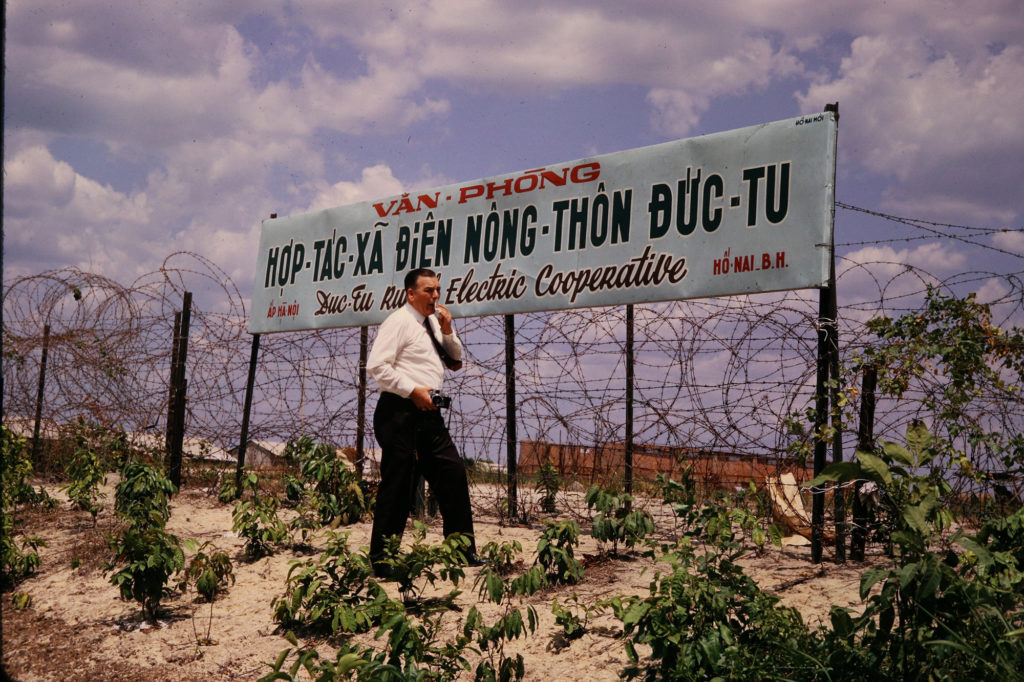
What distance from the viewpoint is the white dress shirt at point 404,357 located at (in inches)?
212

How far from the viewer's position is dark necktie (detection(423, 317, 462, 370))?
5742 mm

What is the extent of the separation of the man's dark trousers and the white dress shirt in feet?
0.51

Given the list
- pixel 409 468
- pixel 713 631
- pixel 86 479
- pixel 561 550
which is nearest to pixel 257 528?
pixel 409 468

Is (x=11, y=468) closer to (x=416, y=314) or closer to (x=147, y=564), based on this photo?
(x=147, y=564)

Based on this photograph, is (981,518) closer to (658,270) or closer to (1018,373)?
(1018,373)

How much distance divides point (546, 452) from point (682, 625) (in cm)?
369

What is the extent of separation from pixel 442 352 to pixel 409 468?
0.85 metres

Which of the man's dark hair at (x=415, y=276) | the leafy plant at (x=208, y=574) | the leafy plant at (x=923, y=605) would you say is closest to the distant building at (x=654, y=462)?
the man's dark hair at (x=415, y=276)

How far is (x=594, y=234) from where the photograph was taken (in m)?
6.39

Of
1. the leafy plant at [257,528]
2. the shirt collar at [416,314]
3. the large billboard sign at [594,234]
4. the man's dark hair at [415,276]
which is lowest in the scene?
the leafy plant at [257,528]

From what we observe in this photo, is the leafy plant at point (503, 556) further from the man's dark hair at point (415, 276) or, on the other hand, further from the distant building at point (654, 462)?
the man's dark hair at point (415, 276)

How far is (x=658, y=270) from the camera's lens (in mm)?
5992

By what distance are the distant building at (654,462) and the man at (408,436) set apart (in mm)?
1354

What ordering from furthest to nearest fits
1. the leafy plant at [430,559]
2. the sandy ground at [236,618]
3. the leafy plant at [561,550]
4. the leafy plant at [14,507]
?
the leafy plant at [14,507]
the leafy plant at [561,550]
the sandy ground at [236,618]
the leafy plant at [430,559]
